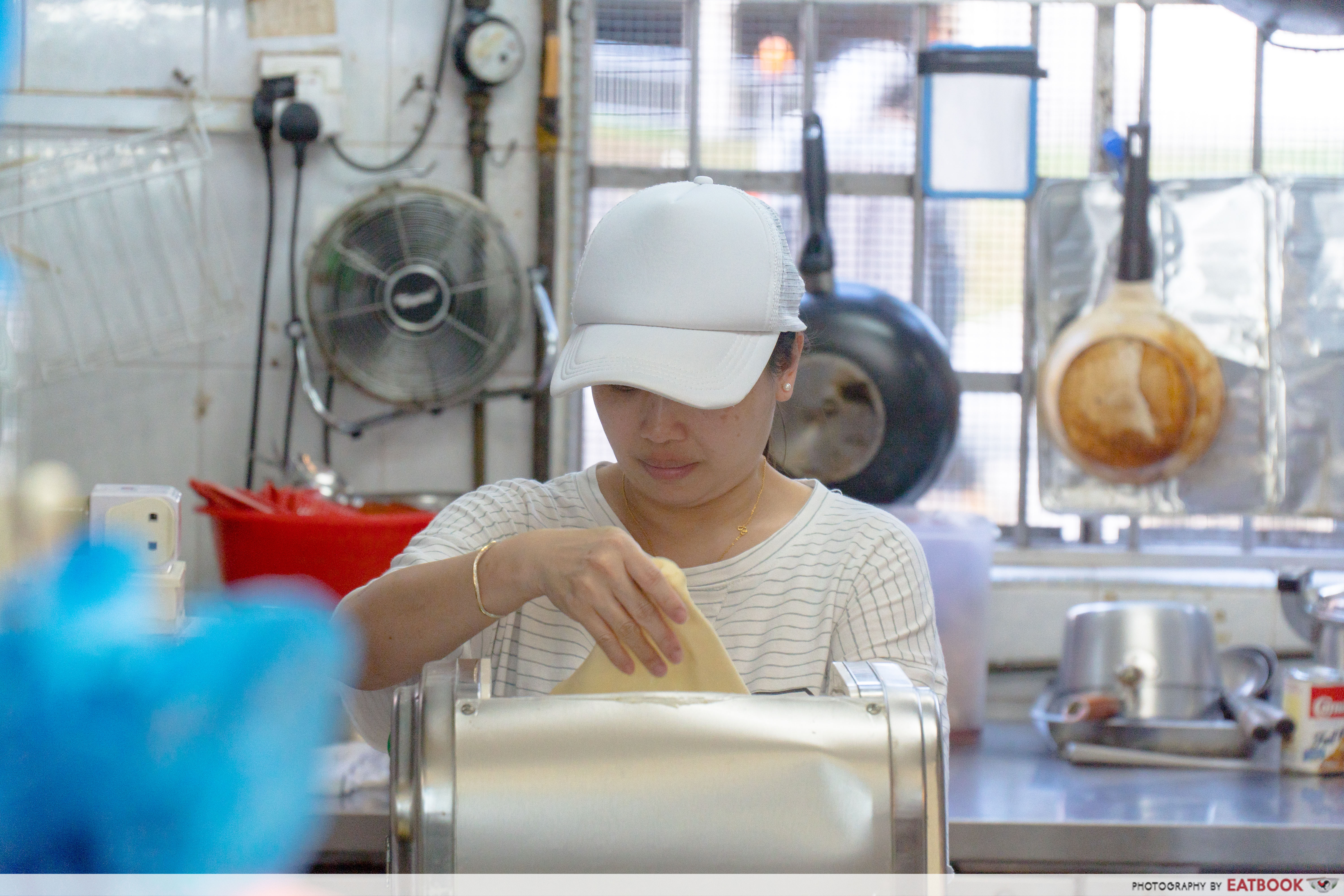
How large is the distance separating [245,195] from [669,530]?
146 cm

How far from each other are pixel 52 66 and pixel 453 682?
2.06 meters

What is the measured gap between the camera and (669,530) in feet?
3.96

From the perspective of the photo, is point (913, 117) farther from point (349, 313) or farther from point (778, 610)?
point (778, 610)

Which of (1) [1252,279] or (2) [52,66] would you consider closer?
(2) [52,66]

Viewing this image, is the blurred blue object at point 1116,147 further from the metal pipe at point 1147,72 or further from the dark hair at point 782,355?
the dark hair at point 782,355

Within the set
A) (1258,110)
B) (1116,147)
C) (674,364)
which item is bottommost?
(674,364)

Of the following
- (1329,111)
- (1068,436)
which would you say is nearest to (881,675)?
(1068,436)

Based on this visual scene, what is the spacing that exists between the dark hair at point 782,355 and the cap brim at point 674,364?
0.39 feet

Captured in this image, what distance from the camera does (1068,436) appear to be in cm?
236

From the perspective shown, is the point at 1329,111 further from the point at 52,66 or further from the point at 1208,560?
the point at 52,66

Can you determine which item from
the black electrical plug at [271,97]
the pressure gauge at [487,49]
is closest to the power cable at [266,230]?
the black electrical plug at [271,97]

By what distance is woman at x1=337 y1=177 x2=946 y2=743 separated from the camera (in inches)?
35.8

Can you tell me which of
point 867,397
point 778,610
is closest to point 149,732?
point 778,610

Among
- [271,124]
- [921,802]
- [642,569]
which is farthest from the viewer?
[271,124]
